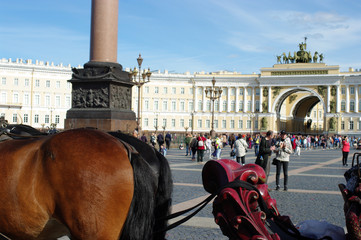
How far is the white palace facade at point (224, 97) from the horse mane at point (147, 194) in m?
68.0

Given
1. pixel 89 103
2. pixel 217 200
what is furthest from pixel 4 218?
pixel 89 103

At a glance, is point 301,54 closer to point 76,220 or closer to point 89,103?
point 89,103

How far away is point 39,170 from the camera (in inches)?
109

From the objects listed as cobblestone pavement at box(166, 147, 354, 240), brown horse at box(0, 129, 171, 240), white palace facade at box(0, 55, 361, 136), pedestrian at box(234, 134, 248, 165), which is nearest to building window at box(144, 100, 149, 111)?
white palace facade at box(0, 55, 361, 136)

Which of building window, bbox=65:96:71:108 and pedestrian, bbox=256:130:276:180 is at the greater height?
building window, bbox=65:96:71:108

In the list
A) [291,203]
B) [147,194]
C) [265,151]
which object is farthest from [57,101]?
[147,194]

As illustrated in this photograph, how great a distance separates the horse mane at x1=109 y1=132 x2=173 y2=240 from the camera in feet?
8.64

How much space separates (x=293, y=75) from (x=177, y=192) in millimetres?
70612

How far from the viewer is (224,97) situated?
3226 inches

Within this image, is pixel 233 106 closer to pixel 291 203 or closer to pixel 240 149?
pixel 240 149

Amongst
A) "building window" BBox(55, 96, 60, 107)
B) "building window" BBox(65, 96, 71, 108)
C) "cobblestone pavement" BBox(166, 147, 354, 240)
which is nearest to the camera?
"cobblestone pavement" BBox(166, 147, 354, 240)

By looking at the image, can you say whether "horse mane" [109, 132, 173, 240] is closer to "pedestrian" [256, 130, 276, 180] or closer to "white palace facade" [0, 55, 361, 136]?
"pedestrian" [256, 130, 276, 180]

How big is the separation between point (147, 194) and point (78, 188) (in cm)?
46

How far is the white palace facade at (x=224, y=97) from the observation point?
244 feet
